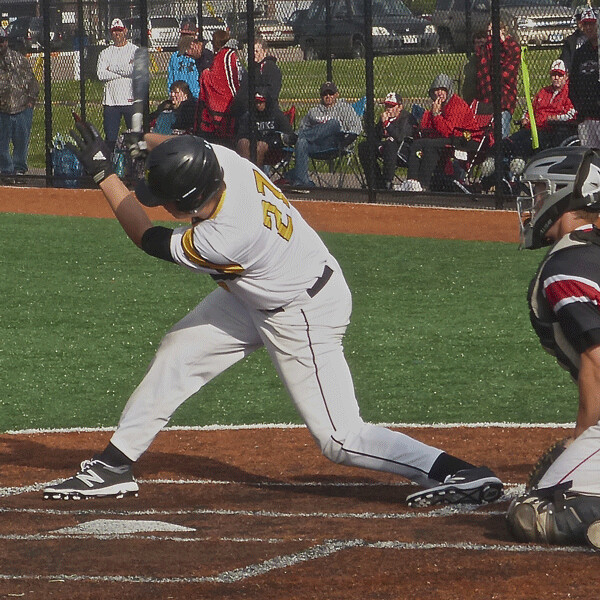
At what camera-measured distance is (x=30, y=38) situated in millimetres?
17766

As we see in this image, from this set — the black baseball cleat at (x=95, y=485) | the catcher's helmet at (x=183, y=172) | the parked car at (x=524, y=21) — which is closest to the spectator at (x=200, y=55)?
the parked car at (x=524, y=21)

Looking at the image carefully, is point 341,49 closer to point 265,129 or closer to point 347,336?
point 265,129

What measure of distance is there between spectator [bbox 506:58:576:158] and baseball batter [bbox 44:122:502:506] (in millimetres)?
8401

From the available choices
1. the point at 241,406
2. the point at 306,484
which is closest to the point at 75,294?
the point at 241,406

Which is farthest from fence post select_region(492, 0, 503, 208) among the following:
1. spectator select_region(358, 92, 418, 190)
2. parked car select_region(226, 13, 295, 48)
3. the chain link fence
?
parked car select_region(226, 13, 295, 48)

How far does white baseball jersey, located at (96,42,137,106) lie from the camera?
16.6 meters

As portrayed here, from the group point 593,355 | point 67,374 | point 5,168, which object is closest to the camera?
point 593,355

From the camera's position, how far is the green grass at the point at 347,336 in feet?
25.4

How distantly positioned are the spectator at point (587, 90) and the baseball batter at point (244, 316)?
Answer: 26.2 feet

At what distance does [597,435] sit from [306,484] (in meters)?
1.58

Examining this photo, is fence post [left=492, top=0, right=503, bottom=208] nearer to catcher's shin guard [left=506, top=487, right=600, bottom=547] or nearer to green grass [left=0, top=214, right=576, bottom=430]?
green grass [left=0, top=214, right=576, bottom=430]

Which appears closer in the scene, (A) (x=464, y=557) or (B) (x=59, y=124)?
(A) (x=464, y=557)

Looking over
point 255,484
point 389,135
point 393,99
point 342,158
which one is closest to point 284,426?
point 255,484

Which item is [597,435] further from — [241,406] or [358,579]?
[241,406]
